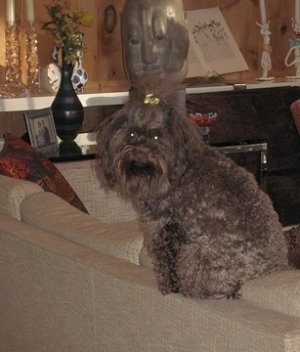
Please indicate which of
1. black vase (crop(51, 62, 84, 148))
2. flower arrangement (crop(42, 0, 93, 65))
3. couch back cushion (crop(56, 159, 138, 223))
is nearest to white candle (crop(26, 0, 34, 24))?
flower arrangement (crop(42, 0, 93, 65))

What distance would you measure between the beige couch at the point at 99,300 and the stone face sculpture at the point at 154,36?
5.58 ft

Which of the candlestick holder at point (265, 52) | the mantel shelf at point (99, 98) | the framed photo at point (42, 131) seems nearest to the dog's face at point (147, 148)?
the mantel shelf at point (99, 98)

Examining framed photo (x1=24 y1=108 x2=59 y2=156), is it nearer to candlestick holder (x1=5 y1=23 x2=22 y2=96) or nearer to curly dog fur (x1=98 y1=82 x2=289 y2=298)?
candlestick holder (x1=5 y1=23 x2=22 y2=96)

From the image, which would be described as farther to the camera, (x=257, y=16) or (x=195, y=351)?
(x=257, y=16)

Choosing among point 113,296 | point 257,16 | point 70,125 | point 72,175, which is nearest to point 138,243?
point 113,296

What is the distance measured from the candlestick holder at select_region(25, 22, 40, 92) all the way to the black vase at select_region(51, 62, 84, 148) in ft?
0.98

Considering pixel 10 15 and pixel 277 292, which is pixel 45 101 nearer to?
pixel 10 15

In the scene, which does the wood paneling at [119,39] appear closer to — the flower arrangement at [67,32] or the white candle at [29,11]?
the white candle at [29,11]

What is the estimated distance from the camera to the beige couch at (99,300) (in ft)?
5.90

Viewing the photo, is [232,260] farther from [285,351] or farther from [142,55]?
[142,55]

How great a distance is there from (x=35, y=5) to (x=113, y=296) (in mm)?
2656

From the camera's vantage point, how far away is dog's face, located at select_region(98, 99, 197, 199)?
199 centimetres

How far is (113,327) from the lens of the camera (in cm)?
221

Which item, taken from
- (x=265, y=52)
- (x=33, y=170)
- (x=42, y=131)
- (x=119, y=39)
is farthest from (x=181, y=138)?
(x=265, y=52)
